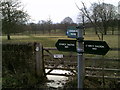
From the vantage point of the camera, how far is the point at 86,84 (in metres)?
5.99

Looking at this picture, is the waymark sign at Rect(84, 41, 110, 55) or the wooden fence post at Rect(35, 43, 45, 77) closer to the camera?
the waymark sign at Rect(84, 41, 110, 55)

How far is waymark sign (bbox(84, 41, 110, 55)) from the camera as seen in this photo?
3713 mm

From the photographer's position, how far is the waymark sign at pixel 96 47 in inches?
146

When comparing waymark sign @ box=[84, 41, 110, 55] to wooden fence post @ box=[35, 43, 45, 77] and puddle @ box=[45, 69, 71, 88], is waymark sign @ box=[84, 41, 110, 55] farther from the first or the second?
wooden fence post @ box=[35, 43, 45, 77]

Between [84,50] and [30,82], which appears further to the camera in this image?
[30,82]

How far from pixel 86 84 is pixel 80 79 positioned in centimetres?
229

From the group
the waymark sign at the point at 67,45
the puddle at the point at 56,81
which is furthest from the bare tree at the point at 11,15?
the waymark sign at the point at 67,45

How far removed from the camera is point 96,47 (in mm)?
3740

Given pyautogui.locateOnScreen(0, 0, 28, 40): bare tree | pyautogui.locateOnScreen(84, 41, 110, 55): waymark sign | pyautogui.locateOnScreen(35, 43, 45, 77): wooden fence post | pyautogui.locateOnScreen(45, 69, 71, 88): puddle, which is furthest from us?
pyautogui.locateOnScreen(0, 0, 28, 40): bare tree

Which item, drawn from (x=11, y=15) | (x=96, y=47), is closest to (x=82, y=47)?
(x=96, y=47)

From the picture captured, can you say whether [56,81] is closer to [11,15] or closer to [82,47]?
[82,47]

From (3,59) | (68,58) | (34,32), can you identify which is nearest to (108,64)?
(68,58)

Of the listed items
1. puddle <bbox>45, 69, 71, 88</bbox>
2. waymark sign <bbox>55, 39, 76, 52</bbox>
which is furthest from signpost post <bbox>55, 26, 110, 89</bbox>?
puddle <bbox>45, 69, 71, 88</bbox>

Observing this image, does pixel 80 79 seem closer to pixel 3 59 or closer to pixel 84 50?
pixel 84 50
